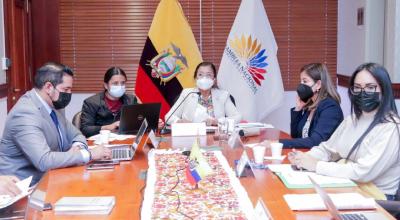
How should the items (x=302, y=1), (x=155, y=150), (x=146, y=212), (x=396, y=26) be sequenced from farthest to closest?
(x=302, y=1) → (x=396, y=26) → (x=155, y=150) → (x=146, y=212)

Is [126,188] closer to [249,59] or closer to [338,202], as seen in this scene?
[338,202]

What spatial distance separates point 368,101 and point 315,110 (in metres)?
0.84

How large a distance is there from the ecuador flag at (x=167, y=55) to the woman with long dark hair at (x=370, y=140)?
2.62m

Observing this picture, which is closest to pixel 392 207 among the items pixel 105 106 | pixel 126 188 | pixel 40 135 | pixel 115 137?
pixel 126 188

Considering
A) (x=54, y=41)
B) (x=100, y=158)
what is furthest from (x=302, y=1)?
(x=100, y=158)

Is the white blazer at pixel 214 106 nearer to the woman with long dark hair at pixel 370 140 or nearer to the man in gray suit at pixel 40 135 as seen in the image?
the man in gray suit at pixel 40 135

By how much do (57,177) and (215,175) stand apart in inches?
27.8

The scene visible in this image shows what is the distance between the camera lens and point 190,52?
468cm

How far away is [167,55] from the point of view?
468 centimetres

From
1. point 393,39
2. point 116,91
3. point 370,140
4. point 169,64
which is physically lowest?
point 370,140

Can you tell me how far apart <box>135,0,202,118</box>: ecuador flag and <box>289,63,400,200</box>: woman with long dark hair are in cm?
262

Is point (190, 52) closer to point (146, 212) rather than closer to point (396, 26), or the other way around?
point (396, 26)

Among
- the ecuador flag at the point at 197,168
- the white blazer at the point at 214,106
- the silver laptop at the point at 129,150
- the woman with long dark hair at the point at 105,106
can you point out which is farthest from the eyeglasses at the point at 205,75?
the ecuador flag at the point at 197,168

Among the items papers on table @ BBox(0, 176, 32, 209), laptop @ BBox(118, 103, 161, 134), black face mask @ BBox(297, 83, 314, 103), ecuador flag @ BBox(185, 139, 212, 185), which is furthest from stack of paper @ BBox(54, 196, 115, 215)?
black face mask @ BBox(297, 83, 314, 103)
